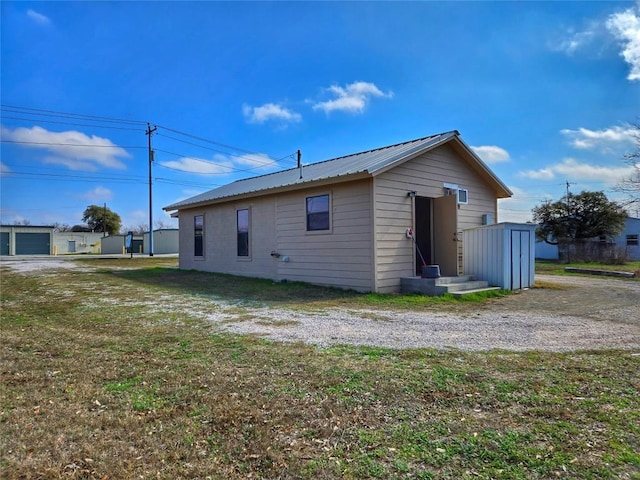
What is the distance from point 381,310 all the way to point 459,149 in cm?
599

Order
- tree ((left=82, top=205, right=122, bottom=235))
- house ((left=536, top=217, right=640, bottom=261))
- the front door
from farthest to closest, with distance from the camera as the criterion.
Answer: tree ((left=82, top=205, right=122, bottom=235)) → house ((left=536, top=217, right=640, bottom=261)) → the front door

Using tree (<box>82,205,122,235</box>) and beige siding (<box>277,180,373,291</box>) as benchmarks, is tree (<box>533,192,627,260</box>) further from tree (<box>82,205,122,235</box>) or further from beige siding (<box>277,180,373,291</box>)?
tree (<box>82,205,122,235</box>)

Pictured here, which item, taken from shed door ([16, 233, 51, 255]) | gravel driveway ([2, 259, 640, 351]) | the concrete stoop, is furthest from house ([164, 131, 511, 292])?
shed door ([16, 233, 51, 255])

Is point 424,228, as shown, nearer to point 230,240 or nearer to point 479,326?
point 479,326

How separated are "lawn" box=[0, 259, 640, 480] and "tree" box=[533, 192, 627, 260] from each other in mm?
24659

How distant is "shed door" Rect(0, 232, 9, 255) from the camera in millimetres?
40219

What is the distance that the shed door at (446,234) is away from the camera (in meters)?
10.1

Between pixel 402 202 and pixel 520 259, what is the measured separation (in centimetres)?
329

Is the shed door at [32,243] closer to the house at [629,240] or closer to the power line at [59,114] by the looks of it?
the power line at [59,114]

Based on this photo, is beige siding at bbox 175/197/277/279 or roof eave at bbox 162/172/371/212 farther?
beige siding at bbox 175/197/277/279

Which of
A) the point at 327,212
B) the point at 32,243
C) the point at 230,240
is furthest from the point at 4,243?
the point at 327,212

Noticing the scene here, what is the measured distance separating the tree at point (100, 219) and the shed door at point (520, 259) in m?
58.1

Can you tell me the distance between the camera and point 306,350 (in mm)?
4117

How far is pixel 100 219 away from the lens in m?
56.2
